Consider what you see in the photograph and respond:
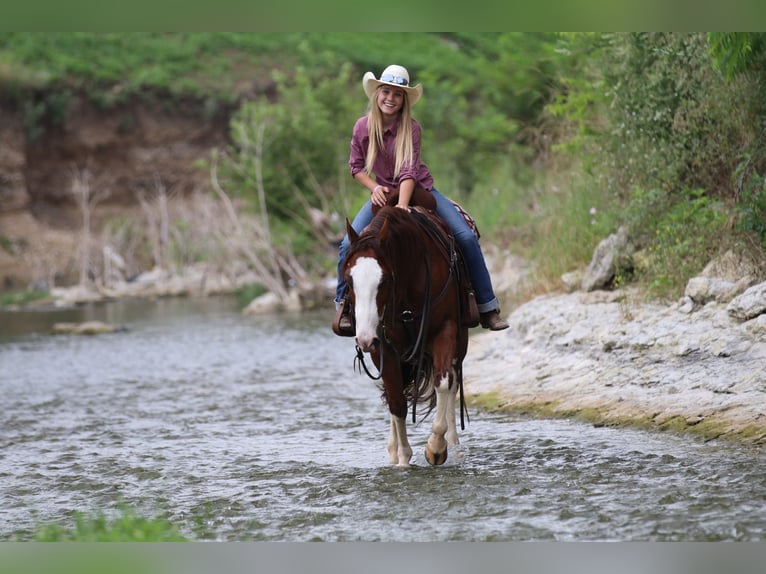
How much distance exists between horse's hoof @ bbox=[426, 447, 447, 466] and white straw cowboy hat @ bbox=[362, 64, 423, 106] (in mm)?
2595

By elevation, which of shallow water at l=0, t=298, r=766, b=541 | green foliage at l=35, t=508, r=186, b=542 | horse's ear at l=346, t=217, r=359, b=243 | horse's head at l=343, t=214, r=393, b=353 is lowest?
shallow water at l=0, t=298, r=766, b=541

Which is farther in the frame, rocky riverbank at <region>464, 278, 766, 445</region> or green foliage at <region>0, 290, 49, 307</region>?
green foliage at <region>0, 290, 49, 307</region>

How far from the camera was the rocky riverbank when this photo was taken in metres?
8.65

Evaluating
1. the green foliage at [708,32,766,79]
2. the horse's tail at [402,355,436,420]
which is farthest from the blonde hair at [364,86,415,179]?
the green foliage at [708,32,766,79]

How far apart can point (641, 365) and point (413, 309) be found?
3.25 m

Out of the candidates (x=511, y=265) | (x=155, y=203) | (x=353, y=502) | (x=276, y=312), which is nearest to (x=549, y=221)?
(x=511, y=265)

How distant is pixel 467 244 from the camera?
827cm

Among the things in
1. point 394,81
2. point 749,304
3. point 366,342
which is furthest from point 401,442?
point 749,304

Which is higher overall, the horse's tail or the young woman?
the young woman

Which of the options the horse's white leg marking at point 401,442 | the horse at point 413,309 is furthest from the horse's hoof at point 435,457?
the horse's white leg marking at point 401,442

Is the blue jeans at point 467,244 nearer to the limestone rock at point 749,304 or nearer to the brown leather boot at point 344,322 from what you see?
the brown leather boot at point 344,322

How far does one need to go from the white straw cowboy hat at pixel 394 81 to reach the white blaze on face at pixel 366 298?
5.35 ft

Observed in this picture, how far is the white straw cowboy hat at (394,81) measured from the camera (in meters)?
Answer: 7.91

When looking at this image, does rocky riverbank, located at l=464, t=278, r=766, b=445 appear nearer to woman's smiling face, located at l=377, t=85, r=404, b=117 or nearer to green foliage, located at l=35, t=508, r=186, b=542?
woman's smiling face, located at l=377, t=85, r=404, b=117
